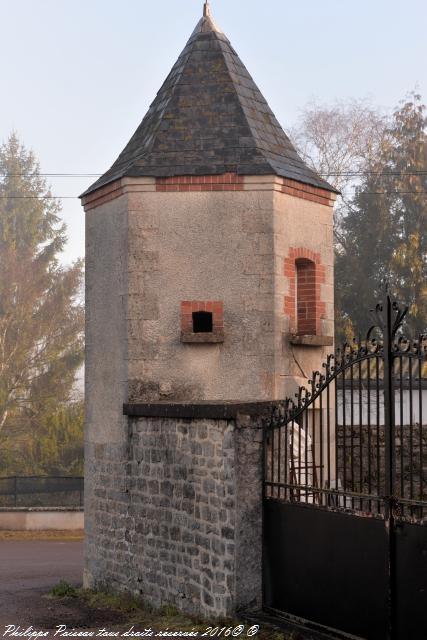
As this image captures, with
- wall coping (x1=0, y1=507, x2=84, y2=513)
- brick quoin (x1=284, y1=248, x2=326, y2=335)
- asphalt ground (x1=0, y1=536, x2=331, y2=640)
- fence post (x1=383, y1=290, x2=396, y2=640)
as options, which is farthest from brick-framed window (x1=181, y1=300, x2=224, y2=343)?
wall coping (x1=0, y1=507, x2=84, y2=513)

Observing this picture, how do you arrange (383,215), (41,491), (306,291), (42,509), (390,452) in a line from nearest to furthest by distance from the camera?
(390,452) → (306,291) → (42,509) → (41,491) → (383,215)

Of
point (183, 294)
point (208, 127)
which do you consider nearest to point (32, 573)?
point (183, 294)

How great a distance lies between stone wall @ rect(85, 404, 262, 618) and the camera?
30.0ft

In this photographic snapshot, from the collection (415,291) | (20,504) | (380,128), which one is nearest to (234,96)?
(20,504)

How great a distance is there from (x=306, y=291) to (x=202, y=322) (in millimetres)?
1471

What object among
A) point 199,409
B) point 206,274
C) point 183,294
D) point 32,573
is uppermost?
point 206,274

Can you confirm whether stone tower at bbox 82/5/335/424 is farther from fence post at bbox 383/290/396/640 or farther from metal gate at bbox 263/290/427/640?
fence post at bbox 383/290/396/640

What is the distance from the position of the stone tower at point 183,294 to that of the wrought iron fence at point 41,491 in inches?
488

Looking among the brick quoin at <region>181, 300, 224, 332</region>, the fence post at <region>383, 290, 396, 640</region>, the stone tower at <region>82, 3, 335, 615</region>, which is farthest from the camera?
the brick quoin at <region>181, 300, 224, 332</region>

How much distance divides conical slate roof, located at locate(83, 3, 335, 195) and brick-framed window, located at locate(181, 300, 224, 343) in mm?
1575

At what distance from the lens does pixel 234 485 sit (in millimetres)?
9102

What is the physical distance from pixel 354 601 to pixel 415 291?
24.8m

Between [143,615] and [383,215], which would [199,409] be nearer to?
[143,615]

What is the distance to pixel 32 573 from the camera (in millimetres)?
16766
